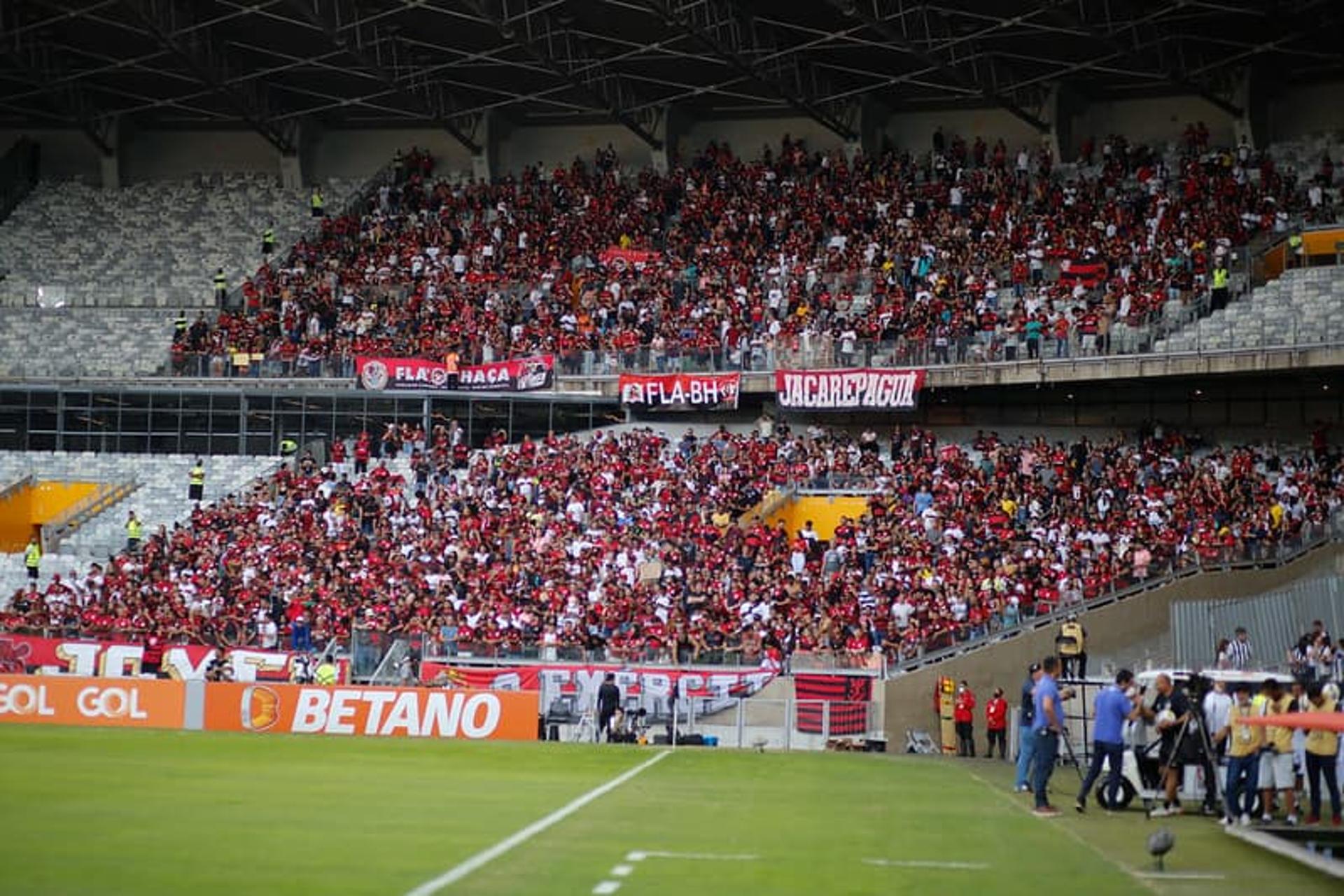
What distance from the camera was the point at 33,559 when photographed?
2055 inches

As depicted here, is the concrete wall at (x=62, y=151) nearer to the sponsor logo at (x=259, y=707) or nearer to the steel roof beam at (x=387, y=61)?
the steel roof beam at (x=387, y=61)

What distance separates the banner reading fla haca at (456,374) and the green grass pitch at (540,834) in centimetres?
2590

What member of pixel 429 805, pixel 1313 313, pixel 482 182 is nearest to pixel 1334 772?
pixel 429 805

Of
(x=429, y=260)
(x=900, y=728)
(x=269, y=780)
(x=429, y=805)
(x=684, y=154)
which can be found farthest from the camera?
(x=684, y=154)

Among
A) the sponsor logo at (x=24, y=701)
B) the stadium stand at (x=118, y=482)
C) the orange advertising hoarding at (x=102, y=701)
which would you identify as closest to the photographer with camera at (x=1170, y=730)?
the orange advertising hoarding at (x=102, y=701)

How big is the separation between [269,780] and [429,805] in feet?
12.2

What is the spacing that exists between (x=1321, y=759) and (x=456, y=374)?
1468 inches

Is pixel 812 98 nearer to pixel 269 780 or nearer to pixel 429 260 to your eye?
pixel 429 260

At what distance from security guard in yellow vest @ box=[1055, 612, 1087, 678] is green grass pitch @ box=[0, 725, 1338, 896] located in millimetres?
7873

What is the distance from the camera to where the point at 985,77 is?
58.4 metres

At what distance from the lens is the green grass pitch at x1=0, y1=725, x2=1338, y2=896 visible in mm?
13547

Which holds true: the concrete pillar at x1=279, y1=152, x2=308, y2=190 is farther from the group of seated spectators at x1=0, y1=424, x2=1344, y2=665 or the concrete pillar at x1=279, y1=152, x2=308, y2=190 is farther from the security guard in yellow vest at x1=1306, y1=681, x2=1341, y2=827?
the security guard in yellow vest at x1=1306, y1=681, x2=1341, y2=827

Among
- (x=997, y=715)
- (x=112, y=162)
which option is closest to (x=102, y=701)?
(x=997, y=715)

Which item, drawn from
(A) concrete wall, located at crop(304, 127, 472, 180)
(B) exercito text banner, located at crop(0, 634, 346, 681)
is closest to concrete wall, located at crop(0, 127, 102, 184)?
(A) concrete wall, located at crop(304, 127, 472, 180)
